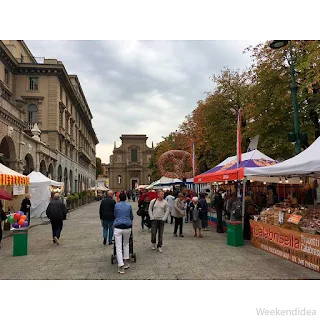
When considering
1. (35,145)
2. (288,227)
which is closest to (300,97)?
(288,227)

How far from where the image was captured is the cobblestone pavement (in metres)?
6.22

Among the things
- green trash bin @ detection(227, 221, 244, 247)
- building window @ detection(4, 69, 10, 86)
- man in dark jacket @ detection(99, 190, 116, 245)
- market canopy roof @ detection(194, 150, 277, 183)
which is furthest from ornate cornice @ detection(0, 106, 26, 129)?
building window @ detection(4, 69, 10, 86)

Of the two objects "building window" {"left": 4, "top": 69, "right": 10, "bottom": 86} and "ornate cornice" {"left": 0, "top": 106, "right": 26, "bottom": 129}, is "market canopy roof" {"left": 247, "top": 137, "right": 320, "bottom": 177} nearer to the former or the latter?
"ornate cornice" {"left": 0, "top": 106, "right": 26, "bottom": 129}

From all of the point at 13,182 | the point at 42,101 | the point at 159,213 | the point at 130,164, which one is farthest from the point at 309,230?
the point at 130,164

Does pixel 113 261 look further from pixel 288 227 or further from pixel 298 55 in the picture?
pixel 298 55

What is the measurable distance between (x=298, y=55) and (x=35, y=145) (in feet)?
→ 67.1

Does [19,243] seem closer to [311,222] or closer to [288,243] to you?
[288,243]

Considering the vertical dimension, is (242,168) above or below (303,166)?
above

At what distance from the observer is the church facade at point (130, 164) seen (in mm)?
88562

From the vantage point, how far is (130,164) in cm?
8838

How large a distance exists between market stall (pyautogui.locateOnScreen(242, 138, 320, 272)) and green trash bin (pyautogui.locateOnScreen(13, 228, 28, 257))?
6622 millimetres

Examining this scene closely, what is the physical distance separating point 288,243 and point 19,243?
6.98 meters

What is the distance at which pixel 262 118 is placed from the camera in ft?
58.8

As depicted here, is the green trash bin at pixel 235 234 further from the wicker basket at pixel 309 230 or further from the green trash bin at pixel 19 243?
the green trash bin at pixel 19 243
